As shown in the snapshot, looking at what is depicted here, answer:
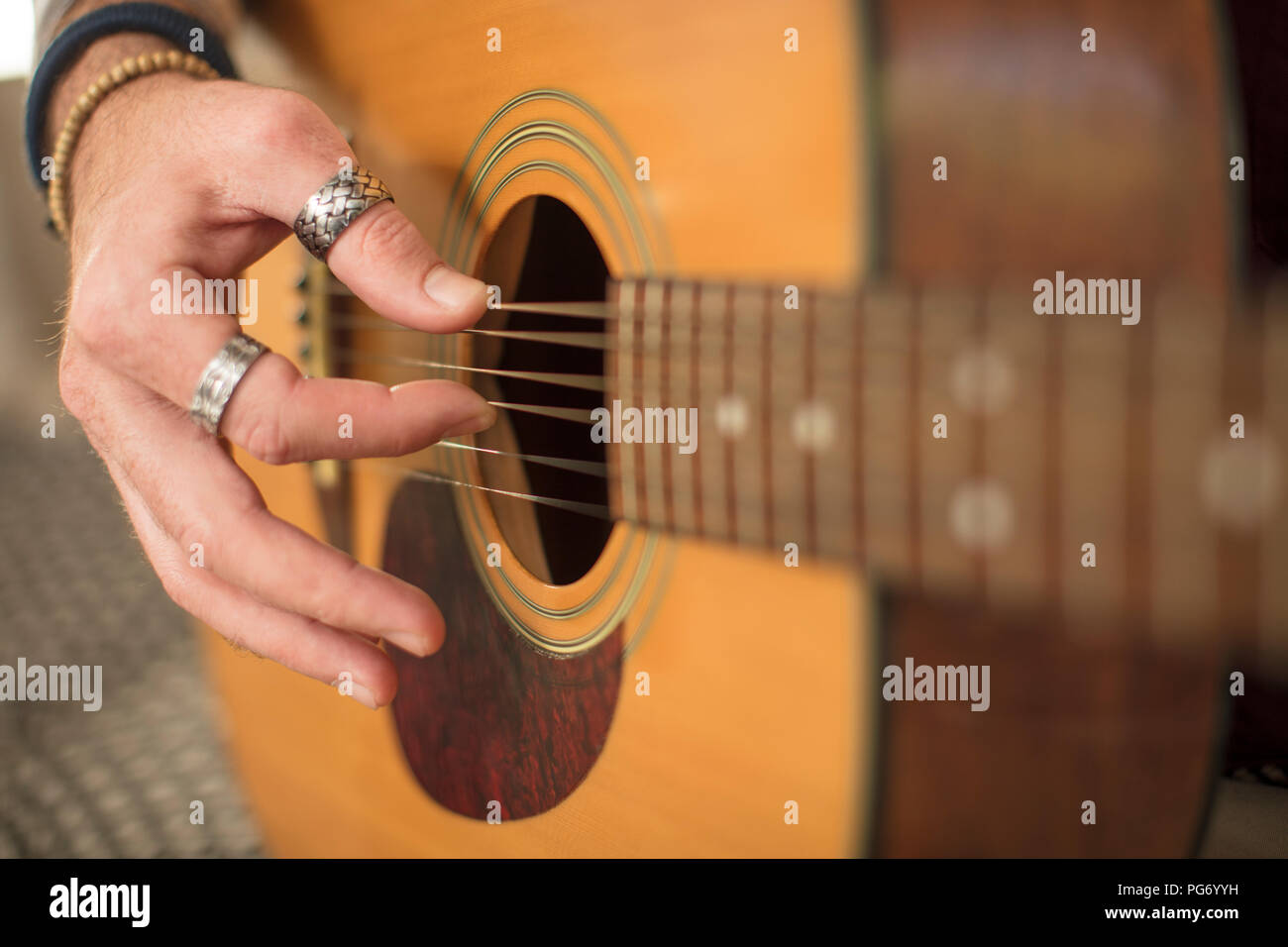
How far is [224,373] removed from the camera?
498mm

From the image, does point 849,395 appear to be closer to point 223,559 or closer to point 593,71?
point 593,71

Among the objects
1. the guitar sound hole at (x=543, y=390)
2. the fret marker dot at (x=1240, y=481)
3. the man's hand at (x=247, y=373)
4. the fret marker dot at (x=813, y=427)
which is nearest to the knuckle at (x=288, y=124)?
the man's hand at (x=247, y=373)

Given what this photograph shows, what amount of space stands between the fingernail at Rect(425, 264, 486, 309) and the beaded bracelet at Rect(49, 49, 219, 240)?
13.0 inches

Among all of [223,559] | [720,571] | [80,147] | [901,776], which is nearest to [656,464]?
[720,571]

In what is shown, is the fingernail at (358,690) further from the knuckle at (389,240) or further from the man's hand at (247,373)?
the knuckle at (389,240)

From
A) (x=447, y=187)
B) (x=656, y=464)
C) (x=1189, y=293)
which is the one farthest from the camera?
(x=447, y=187)

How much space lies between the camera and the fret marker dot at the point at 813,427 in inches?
14.4

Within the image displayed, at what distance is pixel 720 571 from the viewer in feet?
1.44

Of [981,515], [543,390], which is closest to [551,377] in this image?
[543,390]

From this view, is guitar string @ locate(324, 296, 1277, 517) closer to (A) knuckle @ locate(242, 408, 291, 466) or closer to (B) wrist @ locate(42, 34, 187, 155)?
(A) knuckle @ locate(242, 408, 291, 466)

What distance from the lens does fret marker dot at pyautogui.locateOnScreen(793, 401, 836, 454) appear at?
14.4 inches

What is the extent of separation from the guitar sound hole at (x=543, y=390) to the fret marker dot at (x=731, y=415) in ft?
0.50
